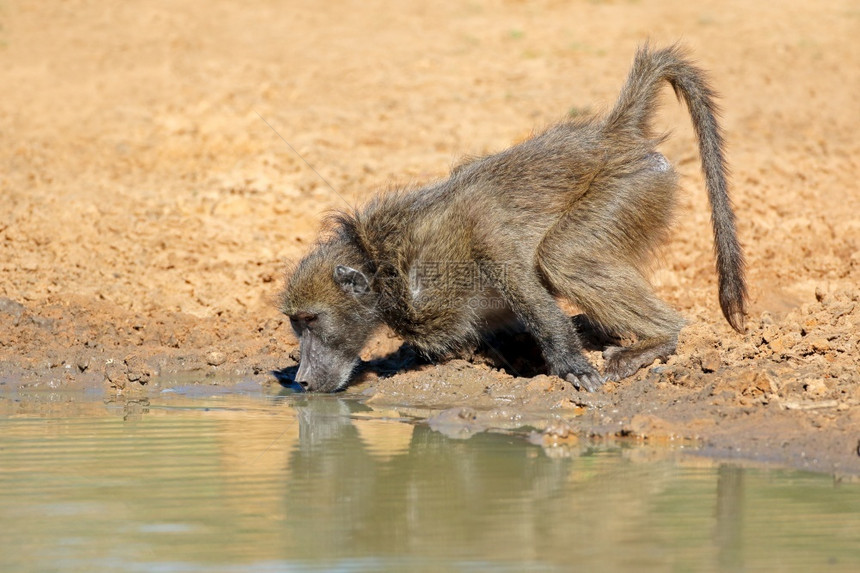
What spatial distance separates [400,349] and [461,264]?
4.45ft

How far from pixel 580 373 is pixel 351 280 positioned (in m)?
1.29

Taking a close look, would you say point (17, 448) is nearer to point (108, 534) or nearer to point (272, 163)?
point (108, 534)

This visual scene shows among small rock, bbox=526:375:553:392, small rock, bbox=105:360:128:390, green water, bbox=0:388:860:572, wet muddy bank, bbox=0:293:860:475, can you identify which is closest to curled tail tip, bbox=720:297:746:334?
wet muddy bank, bbox=0:293:860:475

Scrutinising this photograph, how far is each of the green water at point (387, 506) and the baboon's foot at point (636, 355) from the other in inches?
43.0

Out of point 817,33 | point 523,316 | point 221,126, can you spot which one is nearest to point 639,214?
point 523,316

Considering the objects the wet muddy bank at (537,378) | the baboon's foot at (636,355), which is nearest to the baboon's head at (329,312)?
the wet muddy bank at (537,378)

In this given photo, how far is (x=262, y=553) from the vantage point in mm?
3039

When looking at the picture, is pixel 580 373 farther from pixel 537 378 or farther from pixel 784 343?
pixel 784 343

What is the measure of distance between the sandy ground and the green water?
1.54ft

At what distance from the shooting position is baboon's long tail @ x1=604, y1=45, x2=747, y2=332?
220 inches

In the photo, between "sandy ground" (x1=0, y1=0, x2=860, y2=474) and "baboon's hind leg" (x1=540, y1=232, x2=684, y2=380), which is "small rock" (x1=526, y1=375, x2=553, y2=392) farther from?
"baboon's hind leg" (x1=540, y1=232, x2=684, y2=380)

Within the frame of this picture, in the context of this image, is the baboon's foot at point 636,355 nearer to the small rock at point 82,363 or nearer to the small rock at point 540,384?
the small rock at point 540,384

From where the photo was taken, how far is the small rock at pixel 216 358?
21.5 ft

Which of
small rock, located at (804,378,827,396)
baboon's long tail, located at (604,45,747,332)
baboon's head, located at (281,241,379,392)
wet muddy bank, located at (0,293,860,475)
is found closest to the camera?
wet muddy bank, located at (0,293,860,475)
